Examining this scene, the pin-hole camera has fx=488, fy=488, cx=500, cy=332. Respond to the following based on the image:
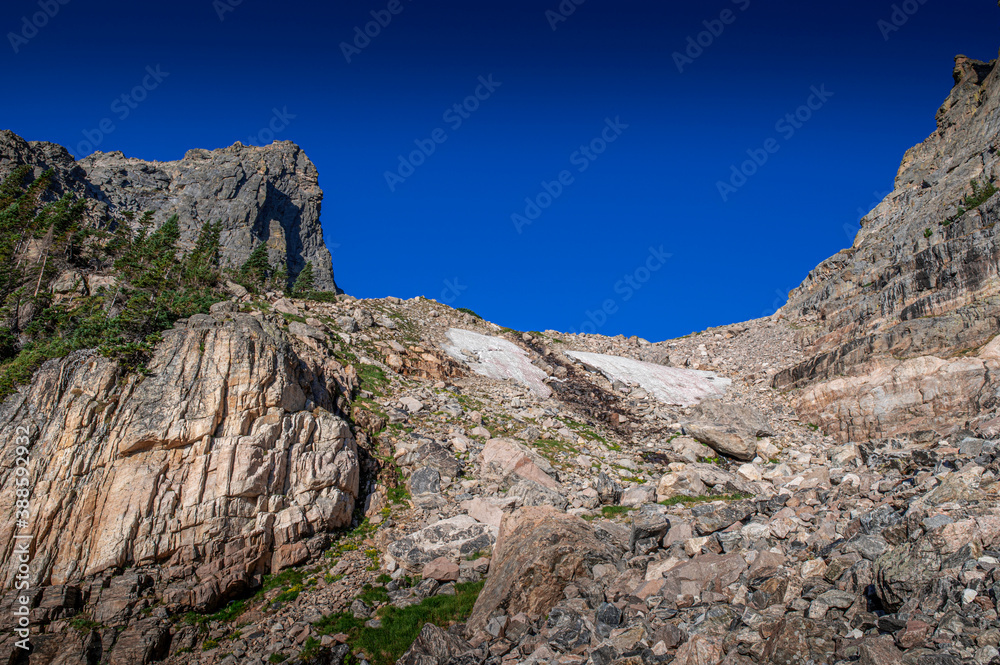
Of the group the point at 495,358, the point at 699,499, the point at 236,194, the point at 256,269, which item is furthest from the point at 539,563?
the point at 236,194

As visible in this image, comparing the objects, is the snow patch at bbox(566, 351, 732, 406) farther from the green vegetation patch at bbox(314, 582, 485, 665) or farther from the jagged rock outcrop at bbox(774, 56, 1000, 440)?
the green vegetation patch at bbox(314, 582, 485, 665)

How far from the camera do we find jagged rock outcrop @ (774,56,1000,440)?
83.9 feet

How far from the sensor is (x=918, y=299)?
32.6m

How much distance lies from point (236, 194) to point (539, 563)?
131 metres

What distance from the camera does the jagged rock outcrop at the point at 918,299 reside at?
2558 cm

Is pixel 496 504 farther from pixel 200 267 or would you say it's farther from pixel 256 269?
pixel 256 269

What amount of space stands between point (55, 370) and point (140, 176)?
416 feet

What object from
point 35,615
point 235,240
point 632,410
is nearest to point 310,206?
point 235,240

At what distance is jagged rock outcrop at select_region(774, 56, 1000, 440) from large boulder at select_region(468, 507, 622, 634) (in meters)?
18.8

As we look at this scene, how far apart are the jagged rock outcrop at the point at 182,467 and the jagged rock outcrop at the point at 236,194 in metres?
86.5

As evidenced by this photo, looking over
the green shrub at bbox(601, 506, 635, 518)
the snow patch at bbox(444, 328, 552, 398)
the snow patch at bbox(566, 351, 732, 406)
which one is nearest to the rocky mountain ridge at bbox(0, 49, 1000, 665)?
the green shrub at bbox(601, 506, 635, 518)

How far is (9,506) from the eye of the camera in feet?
49.3

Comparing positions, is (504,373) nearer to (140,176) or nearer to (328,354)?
(328,354)

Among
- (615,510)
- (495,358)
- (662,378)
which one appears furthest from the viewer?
(662,378)
